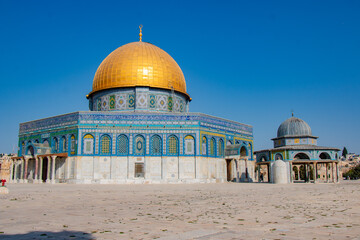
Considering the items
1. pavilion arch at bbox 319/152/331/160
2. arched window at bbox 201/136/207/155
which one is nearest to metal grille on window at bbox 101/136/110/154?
arched window at bbox 201/136/207/155

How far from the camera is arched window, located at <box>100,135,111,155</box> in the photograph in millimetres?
31016

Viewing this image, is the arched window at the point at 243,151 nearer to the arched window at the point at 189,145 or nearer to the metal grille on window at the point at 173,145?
the arched window at the point at 189,145

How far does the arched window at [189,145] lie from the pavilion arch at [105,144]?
6773 millimetres

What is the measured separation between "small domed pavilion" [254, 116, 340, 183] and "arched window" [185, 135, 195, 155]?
283 inches

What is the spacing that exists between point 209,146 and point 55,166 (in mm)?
14307

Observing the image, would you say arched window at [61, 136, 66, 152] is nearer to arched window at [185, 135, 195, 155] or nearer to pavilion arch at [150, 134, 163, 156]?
pavilion arch at [150, 134, 163, 156]

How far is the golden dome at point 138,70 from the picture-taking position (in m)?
36.1

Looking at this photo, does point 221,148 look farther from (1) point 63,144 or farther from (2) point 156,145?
(1) point 63,144

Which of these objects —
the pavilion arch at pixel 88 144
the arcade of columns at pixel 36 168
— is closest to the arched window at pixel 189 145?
the pavilion arch at pixel 88 144

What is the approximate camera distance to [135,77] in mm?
35906

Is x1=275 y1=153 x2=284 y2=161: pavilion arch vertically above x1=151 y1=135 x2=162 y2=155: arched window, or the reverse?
x1=151 y1=135 x2=162 y2=155: arched window

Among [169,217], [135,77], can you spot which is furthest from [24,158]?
[169,217]

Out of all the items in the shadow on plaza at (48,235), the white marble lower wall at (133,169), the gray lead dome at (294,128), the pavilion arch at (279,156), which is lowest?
the shadow on plaza at (48,235)

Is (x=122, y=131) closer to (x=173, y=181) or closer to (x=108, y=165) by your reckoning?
(x=108, y=165)
